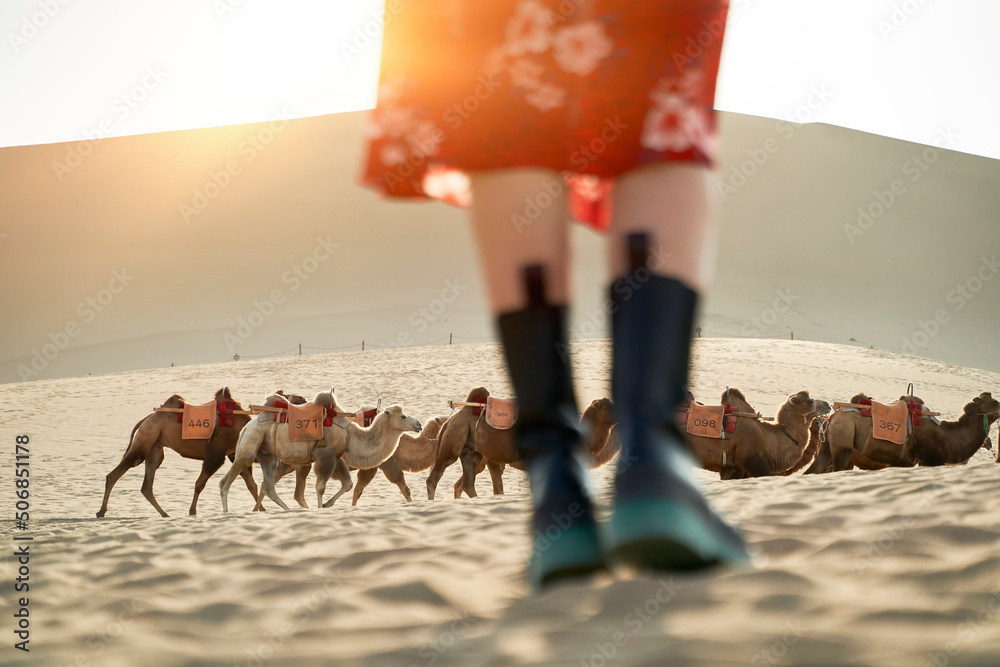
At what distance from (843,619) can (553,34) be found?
1.10 meters

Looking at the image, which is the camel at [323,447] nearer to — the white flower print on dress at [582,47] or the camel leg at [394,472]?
the camel leg at [394,472]

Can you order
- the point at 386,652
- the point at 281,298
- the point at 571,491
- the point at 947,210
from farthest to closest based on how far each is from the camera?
the point at 947,210 → the point at 281,298 → the point at 571,491 → the point at 386,652

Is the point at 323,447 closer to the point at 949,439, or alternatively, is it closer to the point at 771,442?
the point at 771,442

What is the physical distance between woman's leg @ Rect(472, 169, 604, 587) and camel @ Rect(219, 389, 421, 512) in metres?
7.21

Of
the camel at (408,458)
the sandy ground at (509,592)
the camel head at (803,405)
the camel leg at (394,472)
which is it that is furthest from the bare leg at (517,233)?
the camel leg at (394,472)

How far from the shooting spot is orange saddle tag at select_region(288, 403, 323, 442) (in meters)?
8.66

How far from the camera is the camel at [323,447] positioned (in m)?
8.74

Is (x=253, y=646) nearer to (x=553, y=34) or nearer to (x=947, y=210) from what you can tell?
(x=553, y=34)

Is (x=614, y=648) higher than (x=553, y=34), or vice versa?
(x=553, y=34)

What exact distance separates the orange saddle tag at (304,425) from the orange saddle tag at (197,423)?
97cm

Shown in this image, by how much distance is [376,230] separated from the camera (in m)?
50.2

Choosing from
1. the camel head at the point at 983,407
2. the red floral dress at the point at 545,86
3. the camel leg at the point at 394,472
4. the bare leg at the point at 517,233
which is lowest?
the camel leg at the point at 394,472

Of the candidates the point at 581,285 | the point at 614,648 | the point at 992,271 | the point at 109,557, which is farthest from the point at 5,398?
the point at 992,271

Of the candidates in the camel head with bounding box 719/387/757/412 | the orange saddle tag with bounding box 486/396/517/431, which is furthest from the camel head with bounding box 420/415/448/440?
the camel head with bounding box 719/387/757/412
